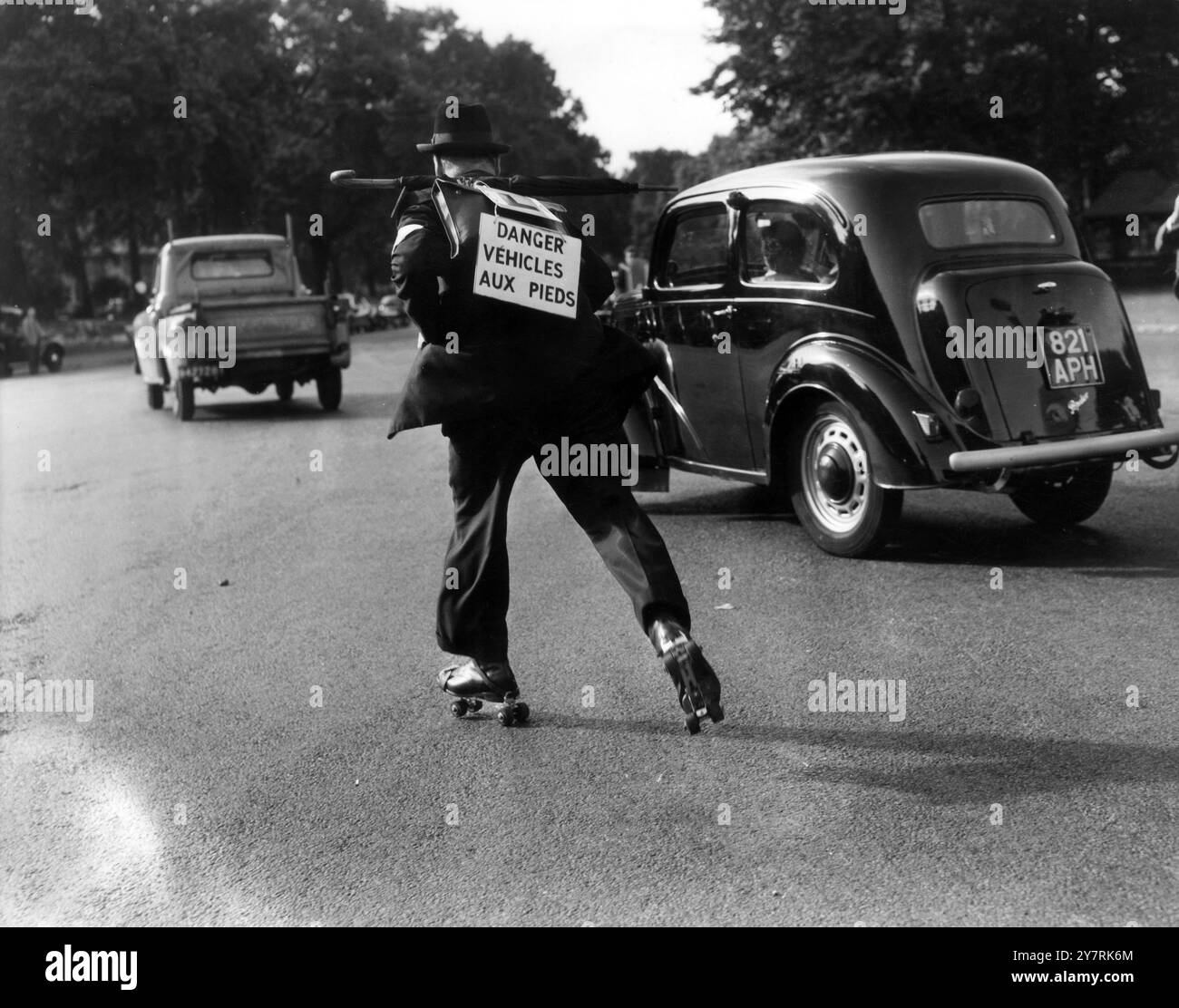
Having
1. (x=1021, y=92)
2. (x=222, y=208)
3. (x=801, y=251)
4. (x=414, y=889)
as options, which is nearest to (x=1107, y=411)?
(x=801, y=251)

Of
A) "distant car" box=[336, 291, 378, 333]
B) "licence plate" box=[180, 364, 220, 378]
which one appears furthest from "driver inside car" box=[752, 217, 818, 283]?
"distant car" box=[336, 291, 378, 333]

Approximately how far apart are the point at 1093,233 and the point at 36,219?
1681 inches

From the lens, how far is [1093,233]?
6556cm

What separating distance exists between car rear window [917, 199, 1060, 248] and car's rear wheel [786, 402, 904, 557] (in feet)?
3.32

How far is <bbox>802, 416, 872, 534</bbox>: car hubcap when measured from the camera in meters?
7.64

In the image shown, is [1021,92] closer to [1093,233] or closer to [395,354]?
[395,354]

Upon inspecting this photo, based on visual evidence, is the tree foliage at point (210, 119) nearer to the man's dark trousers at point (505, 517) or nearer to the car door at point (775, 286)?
the car door at point (775, 286)

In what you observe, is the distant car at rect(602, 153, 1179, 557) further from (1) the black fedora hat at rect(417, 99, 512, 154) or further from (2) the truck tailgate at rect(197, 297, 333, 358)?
(2) the truck tailgate at rect(197, 297, 333, 358)

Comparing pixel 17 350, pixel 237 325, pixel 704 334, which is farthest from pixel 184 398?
pixel 17 350

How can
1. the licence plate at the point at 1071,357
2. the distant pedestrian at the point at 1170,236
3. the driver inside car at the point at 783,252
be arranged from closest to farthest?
1. the licence plate at the point at 1071,357
2. the driver inside car at the point at 783,252
3. the distant pedestrian at the point at 1170,236

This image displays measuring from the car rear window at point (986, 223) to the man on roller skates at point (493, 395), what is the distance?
311cm

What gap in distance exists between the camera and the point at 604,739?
503 cm

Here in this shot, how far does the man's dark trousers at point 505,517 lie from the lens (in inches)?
189

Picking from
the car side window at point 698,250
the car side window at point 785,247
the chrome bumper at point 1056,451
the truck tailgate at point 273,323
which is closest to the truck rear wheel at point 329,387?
the truck tailgate at point 273,323
